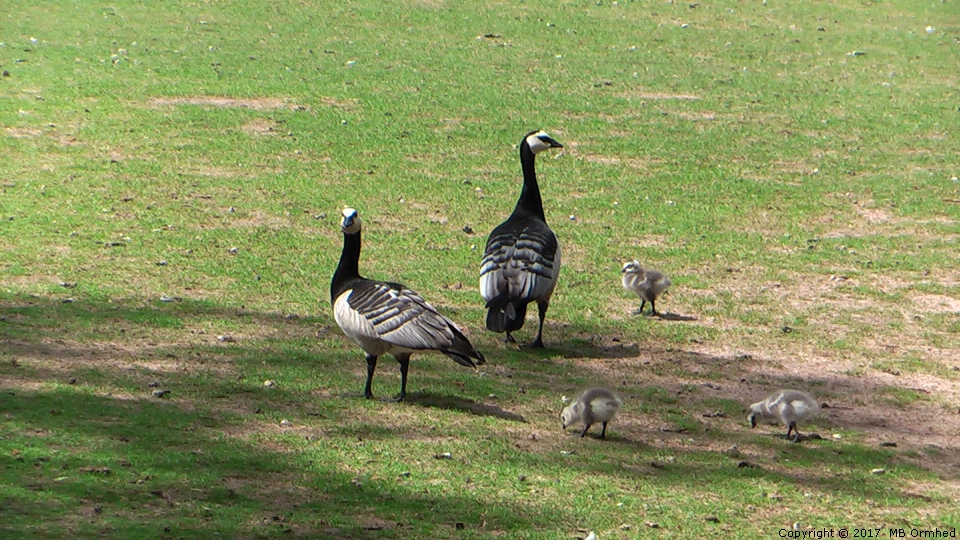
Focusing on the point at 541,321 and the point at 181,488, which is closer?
the point at 181,488

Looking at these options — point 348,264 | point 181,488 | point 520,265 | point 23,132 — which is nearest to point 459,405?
point 348,264

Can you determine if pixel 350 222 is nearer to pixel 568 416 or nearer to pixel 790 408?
pixel 568 416

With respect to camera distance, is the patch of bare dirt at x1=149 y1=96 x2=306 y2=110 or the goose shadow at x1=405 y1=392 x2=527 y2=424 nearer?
the goose shadow at x1=405 y1=392 x2=527 y2=424

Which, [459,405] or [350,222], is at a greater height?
[350,222]

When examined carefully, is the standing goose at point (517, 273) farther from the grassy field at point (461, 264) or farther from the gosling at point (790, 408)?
the gosling at point (790, 408)

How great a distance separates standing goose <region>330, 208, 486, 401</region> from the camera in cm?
802

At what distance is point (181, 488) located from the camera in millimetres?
6465

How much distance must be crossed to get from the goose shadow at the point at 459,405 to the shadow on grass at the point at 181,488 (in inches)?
51.9

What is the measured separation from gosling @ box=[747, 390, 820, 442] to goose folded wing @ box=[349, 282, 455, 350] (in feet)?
7.47

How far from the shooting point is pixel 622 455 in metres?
7.72

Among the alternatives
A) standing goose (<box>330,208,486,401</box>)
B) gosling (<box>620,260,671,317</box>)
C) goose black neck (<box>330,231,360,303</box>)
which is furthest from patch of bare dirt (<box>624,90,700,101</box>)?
standing goose (<box>330,208,486,401</box>)

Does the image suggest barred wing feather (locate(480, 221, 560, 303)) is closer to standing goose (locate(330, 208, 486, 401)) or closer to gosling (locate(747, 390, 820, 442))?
standing goose (locate(330, 208, 486, 401))

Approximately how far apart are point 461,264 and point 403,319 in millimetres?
3927

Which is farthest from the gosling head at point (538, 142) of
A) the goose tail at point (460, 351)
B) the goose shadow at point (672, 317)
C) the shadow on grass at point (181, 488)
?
the shadow on grass at point (181, 488)
